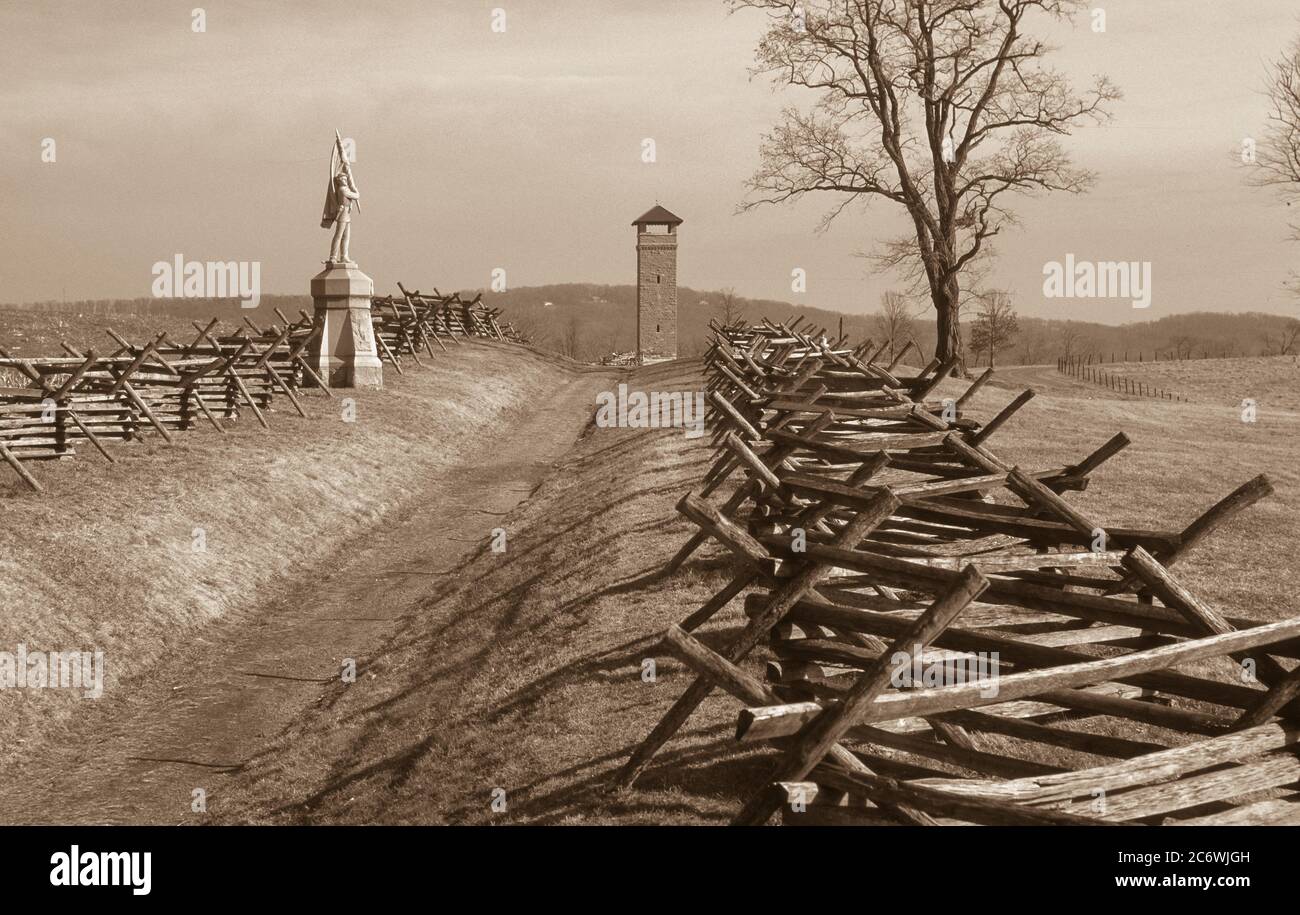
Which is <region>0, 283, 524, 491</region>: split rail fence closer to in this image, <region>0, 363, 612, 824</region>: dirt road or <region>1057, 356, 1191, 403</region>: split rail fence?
<region>0, 363, 612, 824</region>: dirt road

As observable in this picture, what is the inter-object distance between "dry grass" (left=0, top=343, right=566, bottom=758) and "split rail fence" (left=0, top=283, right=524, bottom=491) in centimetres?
47

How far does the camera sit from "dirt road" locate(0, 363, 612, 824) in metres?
8.89

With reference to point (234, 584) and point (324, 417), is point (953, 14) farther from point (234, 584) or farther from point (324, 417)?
point (234, 584)

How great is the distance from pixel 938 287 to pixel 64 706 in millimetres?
27442

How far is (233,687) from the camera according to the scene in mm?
11164

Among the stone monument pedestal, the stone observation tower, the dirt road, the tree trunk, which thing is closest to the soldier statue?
the stone monument pedestal

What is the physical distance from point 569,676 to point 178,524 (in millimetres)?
7594

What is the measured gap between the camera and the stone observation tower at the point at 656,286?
54.1m

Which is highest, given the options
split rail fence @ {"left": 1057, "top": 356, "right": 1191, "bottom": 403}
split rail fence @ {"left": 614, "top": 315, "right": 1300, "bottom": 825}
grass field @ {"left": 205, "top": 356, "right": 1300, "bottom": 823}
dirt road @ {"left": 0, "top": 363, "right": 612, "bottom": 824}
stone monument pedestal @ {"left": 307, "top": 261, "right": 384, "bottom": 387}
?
stone monument pedestal @ {"left": 307, "top": 261, "right": 384, "bottom": 387}

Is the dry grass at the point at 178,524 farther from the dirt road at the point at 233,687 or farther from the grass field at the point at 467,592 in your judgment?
the dirt road at the point at 233,687

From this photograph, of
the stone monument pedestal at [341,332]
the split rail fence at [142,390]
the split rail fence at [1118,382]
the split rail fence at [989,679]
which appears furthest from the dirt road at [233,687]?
the split rail fence at [1118,382]

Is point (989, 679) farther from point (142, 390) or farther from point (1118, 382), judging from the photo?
point (1118, 382)

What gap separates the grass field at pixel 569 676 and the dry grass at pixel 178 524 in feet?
7.98
